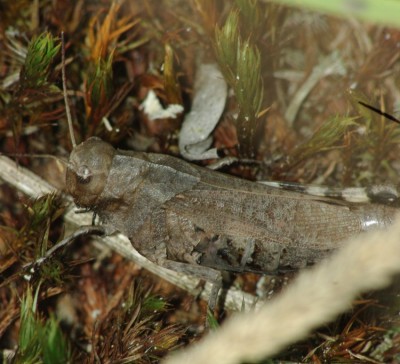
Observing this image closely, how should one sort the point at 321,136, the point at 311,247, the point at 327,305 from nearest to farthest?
the point at 327,305, the point at 311,247, the point at 321,136

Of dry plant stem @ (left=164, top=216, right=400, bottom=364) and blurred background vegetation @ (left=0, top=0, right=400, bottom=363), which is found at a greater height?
dry plant stem @ (left=164, top=216, right=400, bottom=364)

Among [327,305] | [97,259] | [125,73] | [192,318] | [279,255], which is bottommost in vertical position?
[192,318]

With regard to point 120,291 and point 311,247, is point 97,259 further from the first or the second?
point 311,247

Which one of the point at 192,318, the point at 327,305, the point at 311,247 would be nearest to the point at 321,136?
the point at 311,247

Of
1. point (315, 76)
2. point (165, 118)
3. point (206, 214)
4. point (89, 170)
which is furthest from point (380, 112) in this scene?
point (89, 170)

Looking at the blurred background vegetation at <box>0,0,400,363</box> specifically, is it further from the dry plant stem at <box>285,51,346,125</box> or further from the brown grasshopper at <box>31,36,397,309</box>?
the brown grasshopper at <box>31,36,397,309</box>

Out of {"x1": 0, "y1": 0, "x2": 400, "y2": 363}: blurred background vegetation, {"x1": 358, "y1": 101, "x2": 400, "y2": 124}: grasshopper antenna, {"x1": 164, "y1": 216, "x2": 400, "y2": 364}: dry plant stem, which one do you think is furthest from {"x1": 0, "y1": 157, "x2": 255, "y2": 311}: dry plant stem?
{"x1": 164, "y1": 216, "x2": 400, "y2": 364}: dry plant stem

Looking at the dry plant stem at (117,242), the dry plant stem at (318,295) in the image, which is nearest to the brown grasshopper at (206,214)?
the dry plant stem at (117,242)
